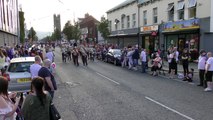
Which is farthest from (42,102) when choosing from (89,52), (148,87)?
(89,52)

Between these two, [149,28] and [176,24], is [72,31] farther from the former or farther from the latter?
[176,24]

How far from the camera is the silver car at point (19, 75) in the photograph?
1054 cm

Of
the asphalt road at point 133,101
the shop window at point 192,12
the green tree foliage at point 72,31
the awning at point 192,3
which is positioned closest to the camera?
the asphalt road at point 133,101

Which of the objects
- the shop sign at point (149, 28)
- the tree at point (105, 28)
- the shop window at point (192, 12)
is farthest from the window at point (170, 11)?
the tree at point (105, 28)

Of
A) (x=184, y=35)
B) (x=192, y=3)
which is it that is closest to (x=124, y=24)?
(x=184, y=35)

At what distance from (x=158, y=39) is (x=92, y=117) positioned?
23.9 meters

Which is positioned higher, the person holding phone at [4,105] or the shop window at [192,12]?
the shop window at [192,12]

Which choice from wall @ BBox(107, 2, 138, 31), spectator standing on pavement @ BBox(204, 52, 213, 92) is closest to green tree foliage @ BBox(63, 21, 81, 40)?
wall @ BBox(107, 2, 138, 31)

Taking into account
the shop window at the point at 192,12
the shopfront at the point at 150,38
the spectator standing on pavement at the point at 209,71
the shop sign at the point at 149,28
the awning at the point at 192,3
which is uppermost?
the awning at the point at 192,3

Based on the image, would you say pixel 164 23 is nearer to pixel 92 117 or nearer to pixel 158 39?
pixel 158 39

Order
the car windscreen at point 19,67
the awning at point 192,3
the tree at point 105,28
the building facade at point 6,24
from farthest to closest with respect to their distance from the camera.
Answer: the tree at point 105,28 → the building facade at point 6,24 → the awning at point 192,3 → the car windscreen at point 19,67

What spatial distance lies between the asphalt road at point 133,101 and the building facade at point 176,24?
10609mm

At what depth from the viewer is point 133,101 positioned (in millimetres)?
9836

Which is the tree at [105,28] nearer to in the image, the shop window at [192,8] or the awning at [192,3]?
the shop window at [192,8]
